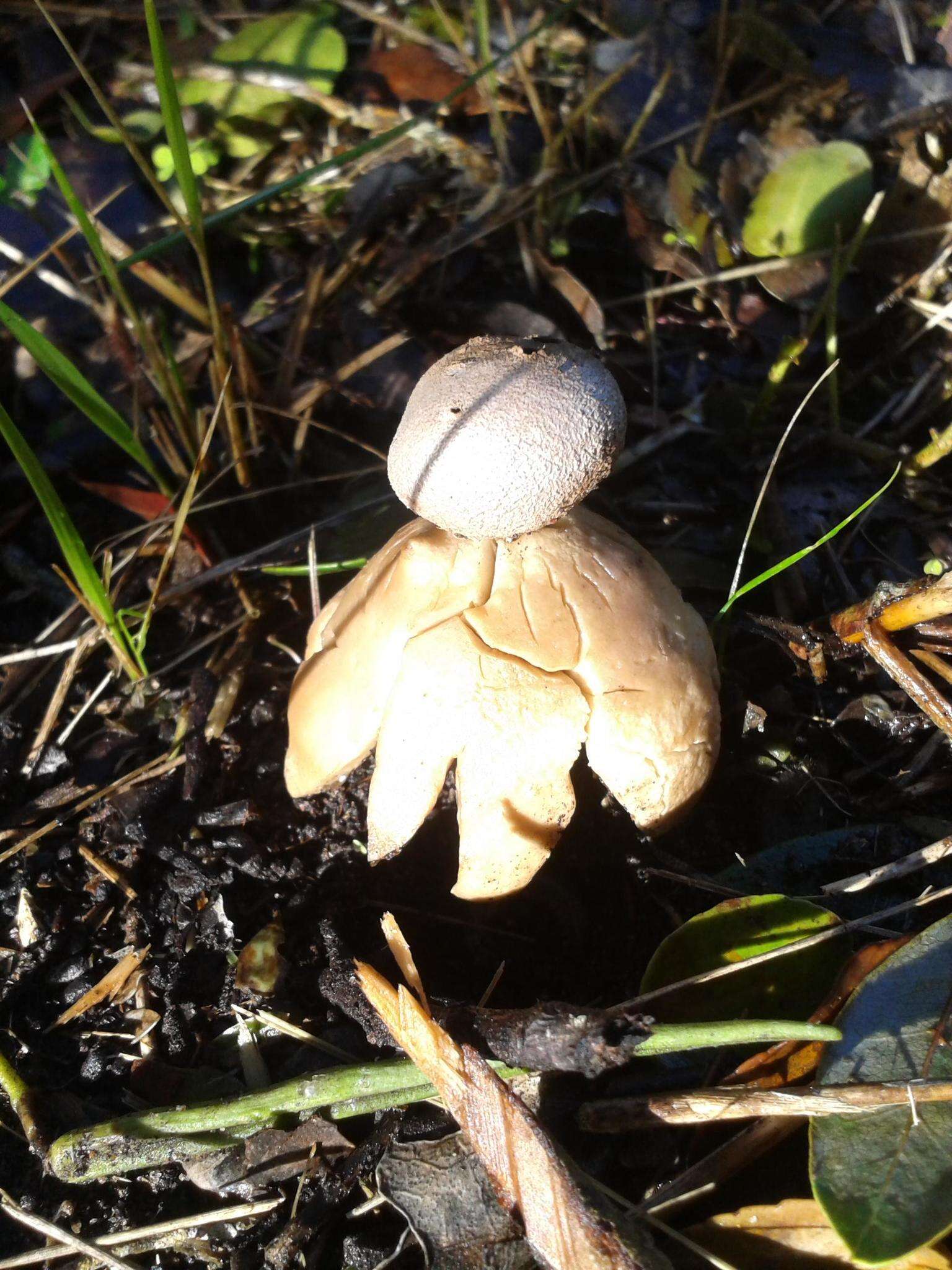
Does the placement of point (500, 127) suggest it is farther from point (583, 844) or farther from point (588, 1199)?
point (588, 1199)

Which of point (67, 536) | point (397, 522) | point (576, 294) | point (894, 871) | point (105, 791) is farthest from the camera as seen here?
point (576, 294)

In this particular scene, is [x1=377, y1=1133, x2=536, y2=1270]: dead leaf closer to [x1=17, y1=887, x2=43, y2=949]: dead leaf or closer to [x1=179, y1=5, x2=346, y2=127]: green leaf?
[x1=17, y1=887, x2=43, y2=949]: dead leaf

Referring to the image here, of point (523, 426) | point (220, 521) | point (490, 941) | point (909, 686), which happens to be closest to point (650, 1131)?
point (490, 941)

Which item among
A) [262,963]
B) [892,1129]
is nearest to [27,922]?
[262,963]

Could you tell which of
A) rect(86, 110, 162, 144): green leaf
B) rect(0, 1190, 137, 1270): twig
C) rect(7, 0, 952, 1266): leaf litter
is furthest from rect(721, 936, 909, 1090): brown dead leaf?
rect(86, 110, 162, 144): green leaf

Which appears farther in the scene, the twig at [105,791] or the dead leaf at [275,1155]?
the twig at [105,791]

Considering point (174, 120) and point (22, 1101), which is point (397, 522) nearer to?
point (174, 120)

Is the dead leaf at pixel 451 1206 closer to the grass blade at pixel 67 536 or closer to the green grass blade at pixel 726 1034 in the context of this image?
the green grass blade at pixel 726 1034

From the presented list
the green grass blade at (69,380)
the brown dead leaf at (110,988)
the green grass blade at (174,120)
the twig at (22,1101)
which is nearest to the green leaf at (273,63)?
the green grass blade at (174,120)
